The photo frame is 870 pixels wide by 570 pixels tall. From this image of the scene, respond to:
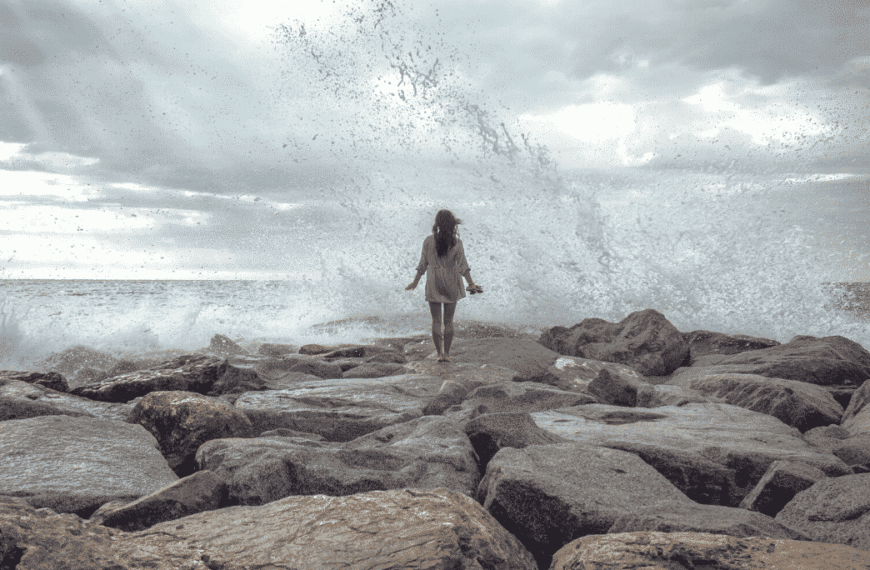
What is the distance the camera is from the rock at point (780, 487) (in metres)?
2.41

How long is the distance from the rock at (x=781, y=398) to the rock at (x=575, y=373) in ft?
2.99

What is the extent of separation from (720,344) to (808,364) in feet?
7.76

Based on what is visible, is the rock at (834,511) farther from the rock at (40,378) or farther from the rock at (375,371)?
the rock at (40,378)

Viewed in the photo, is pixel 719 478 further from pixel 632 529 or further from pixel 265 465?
pixel 265 465

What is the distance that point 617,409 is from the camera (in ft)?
13.8

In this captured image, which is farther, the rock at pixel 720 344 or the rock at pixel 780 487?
the rock at pixel 720 344

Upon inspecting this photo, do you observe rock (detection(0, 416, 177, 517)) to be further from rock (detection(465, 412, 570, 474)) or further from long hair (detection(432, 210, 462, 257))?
long hair (detection(432, 210, 462, 257))

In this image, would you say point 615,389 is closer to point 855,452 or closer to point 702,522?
point 855,452

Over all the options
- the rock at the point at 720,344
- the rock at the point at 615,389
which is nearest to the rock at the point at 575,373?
the rock at the point at 615,389

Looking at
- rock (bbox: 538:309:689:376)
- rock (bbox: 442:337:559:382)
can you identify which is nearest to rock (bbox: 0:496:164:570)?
rock (bbox: 442:337:559:382)

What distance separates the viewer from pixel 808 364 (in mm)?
5703

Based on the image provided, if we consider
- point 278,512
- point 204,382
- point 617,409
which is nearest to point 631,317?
point 617,409

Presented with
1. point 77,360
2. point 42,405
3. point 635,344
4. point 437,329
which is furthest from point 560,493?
point 77,360

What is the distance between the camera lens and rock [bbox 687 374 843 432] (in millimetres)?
4254
